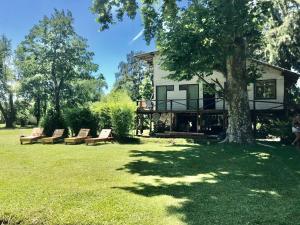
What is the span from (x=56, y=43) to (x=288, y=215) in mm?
42377

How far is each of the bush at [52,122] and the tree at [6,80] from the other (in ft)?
113

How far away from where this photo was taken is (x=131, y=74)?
238ft

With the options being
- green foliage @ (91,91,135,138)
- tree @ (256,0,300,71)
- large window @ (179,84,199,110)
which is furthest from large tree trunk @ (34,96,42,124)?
tree @ (256,0,300,71)

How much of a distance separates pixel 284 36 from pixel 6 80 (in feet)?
153

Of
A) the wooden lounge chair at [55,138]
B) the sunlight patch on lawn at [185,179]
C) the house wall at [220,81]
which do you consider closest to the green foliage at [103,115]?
the wooden lounge chair at [55,138]

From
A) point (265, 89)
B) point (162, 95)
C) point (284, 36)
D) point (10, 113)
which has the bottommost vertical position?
point (10, 113)

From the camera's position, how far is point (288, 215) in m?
7.70

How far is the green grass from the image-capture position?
7898 millimetres

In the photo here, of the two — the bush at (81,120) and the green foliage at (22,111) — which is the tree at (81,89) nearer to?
the green foliage at (22,111)

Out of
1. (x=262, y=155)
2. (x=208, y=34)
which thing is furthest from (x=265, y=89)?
(x=262, y=155)

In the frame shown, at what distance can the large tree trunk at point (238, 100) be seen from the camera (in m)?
21.0

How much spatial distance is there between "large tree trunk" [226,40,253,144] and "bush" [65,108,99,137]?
32.7 ft

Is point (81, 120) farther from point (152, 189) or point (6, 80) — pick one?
point (6, 80)

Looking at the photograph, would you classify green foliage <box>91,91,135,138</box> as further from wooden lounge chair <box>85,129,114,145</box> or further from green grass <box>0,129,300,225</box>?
green grass <box>0,129,300,225</box>
